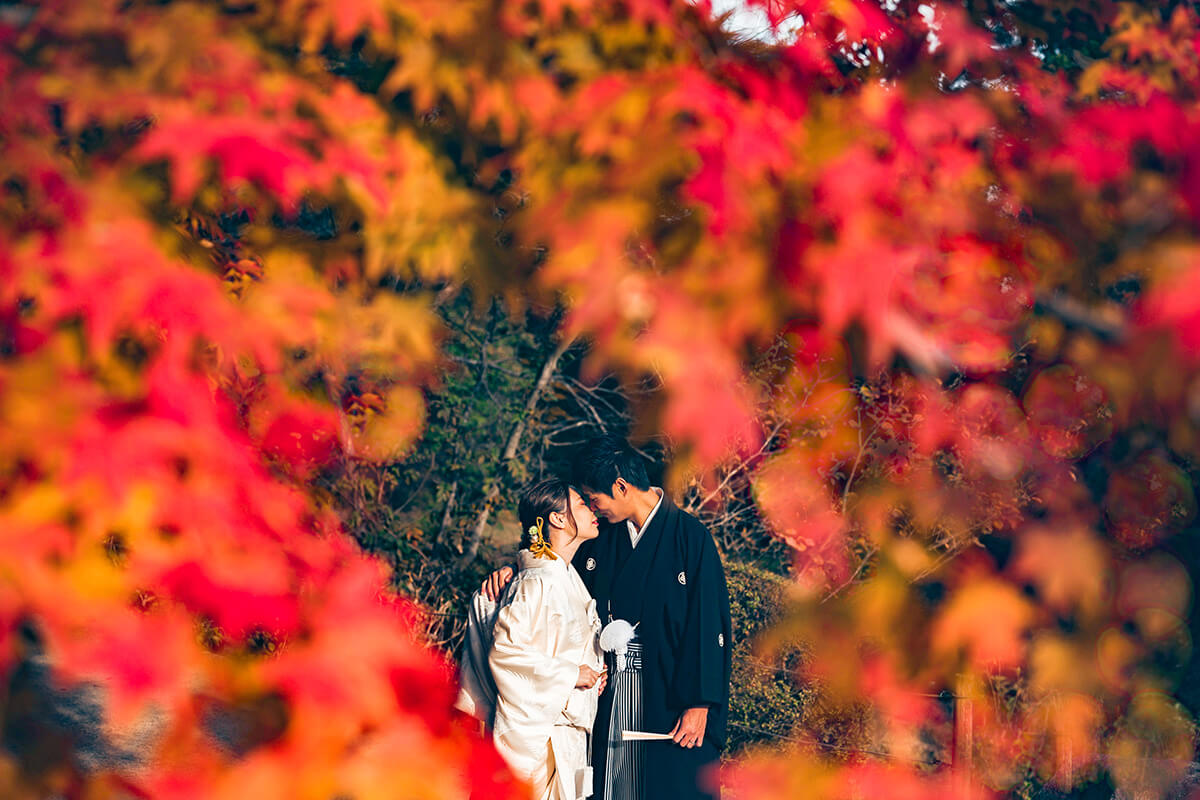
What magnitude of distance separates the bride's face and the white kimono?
13cm

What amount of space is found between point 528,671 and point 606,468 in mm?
727

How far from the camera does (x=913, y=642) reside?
588cm

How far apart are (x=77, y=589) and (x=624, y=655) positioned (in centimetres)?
205

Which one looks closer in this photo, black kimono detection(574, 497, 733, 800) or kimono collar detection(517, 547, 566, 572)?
kimono collar detection(517, 547, 566, 572)

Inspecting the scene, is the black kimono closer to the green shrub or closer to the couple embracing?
the couple embracing

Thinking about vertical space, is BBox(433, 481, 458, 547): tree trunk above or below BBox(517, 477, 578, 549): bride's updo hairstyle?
below

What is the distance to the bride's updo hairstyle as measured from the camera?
3.43 meters

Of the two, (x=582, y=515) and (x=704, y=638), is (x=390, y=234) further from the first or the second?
(x=704, y=638)

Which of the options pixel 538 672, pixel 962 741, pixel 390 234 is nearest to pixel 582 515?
pixel 538 672

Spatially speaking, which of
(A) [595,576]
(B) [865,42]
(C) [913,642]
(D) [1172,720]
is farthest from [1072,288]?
(D) [1172,720]

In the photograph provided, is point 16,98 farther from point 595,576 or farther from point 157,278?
point 595,576

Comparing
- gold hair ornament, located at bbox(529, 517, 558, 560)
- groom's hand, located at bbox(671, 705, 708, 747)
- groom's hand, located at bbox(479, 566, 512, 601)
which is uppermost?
gold hair ornament, located at bbox(529, 517, 558, 560)

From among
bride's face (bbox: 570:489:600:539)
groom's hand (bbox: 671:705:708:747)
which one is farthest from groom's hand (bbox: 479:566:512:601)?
groom's hand (bbox: 671:705:708:747)

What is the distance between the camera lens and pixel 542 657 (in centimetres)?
336
